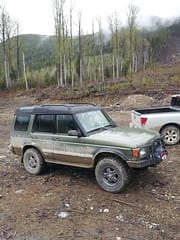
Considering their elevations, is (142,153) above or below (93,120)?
below

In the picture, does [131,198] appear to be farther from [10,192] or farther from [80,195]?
[10,192]

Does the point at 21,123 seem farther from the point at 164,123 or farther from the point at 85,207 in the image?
the point at 164,123

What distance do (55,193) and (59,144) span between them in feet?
3.58

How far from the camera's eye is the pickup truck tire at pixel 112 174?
17.2 ft

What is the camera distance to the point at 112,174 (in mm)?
5383

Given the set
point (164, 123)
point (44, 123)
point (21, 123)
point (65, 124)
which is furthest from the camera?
point (164, 123)

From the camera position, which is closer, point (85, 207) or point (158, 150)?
point (85, 207)

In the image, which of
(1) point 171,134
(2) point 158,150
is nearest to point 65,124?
(2) point 158,150

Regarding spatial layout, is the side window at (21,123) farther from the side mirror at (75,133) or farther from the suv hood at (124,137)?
the suv hood at (124,137)

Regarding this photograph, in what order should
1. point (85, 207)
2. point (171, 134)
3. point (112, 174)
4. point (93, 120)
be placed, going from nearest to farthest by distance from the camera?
point (85, 207) < point (112, 174) < point (93, 120) < point (171, 134)

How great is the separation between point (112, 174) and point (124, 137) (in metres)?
0.78

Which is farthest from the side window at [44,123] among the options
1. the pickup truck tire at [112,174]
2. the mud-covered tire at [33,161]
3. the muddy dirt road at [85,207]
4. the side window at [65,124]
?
the pickup truck tire at [112,174]

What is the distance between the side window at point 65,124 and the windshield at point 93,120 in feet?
0.62

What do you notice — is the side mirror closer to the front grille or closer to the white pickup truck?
the front grille
